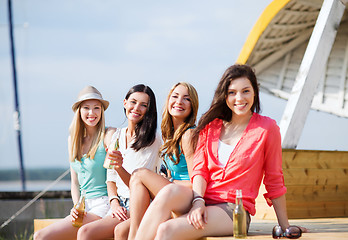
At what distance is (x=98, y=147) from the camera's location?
4.11 metres

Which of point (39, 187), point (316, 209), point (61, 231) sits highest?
point (61, 231)

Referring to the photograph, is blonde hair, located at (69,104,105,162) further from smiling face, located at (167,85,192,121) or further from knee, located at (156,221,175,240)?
knee, located at (156,221,175,240)

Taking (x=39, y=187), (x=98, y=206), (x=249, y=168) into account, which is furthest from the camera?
(x=39, y=187)

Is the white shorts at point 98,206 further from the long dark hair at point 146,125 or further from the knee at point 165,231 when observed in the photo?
the knee at point 165,231

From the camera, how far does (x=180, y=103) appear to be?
12.6 feet

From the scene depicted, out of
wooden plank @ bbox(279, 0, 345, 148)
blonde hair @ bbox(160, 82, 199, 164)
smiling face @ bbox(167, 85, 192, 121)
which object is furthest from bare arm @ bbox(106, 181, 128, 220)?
wooden plank @ bbox(279, 0, 345, 148)

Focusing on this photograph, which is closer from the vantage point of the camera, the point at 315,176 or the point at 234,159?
the point at 234,159

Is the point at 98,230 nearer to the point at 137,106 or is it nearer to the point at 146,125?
the point at 146,125

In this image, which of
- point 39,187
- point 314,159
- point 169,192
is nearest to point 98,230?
point 169,192

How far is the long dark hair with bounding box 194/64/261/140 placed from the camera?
11.3 ft

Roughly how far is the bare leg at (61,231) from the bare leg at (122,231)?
1.25 ft

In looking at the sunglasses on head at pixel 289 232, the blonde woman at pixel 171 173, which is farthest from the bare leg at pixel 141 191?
the sunglasses on head at pixel 289 232

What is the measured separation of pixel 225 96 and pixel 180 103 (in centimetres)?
46

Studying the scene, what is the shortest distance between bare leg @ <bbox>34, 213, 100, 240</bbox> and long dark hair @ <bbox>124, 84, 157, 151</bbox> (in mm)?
598
